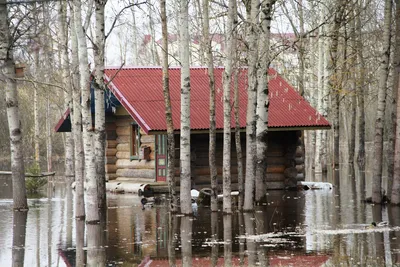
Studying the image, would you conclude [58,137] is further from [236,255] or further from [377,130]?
[236,255]

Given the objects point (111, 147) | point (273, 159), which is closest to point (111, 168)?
point (111, 147)

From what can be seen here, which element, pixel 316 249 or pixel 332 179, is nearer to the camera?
pixel 316 249

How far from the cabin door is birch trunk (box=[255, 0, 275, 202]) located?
22.3ft

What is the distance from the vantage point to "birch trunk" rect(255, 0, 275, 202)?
2067 centimetres

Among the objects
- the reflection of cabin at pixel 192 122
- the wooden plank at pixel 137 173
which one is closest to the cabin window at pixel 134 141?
the reflection of cabin at pixel 192 122

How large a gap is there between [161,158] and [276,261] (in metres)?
16.4

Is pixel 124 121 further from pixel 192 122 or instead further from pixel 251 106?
pixel 251 106

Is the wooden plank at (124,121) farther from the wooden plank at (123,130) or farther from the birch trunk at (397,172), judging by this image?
the birch trunk at (397,172)

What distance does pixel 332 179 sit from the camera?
34844 millimetres

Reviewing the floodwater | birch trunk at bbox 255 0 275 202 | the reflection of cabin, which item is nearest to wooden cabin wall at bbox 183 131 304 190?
the reflection of cabin

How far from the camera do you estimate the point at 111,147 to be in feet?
107

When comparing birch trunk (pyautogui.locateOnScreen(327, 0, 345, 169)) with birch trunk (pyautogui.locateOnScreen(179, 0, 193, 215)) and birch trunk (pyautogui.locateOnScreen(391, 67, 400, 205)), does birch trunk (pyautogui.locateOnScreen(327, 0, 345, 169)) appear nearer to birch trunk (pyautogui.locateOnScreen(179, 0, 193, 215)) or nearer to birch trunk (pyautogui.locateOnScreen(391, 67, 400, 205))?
birch trunk (pyautogui.locateOnScreen(391, 67, 400, 205))

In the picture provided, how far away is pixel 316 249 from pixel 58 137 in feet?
166

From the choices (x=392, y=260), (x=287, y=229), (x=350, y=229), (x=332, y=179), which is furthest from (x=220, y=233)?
(x=332, y=179)
